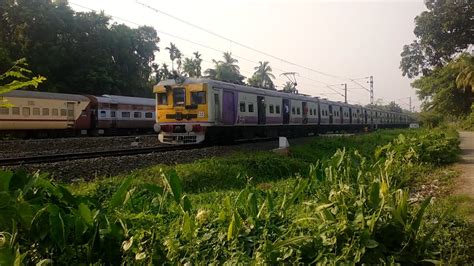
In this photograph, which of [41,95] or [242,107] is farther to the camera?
[41,95]

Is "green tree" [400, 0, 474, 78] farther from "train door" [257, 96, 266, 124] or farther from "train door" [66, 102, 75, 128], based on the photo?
"train door" [66, 102, 75, 128]

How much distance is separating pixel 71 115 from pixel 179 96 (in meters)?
12.3

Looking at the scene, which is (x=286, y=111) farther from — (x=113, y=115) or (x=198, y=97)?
(x=113, y=115)

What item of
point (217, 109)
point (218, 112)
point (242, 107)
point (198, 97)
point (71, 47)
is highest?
point (71, 47)

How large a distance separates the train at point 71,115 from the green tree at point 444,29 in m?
24.7

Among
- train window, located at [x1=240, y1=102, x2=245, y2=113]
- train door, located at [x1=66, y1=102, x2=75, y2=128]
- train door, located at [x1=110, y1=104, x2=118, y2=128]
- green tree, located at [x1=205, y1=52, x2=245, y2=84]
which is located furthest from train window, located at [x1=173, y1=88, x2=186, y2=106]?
green tree, located at [x1=205, y1=52, x2=245, y2=84]

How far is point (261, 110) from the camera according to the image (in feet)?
58.6

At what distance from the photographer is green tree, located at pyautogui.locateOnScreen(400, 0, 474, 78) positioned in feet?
110

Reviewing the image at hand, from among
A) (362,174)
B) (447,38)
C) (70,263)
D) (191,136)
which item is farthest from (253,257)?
(447,38)

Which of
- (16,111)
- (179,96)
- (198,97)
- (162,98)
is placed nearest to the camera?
(198,97)

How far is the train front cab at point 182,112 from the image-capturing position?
14.4m

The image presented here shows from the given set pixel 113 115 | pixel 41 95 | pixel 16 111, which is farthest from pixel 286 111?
pixel 16 111

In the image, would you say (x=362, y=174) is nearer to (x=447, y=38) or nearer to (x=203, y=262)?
(x=203, y=262)

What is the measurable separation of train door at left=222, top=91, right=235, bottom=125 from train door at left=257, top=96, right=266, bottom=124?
2231 millimetres
